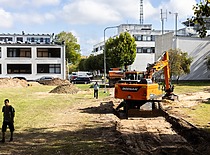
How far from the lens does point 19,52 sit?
7700 centimetres

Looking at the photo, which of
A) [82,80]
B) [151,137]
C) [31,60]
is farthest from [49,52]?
[151,137]

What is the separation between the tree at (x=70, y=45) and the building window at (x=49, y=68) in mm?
25635

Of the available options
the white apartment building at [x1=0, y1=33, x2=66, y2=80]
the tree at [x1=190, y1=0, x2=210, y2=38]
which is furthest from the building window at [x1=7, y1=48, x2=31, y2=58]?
the tree at [x1=190, y1=0, x2=210, y2=38]

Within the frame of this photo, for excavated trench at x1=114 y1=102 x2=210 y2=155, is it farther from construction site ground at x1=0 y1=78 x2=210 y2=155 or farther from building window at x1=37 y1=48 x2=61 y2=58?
building window at x1=37 y1=48 x2=61 y2=58

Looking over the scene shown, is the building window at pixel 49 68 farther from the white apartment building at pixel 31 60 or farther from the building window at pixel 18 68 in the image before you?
the building window at pixel 18 68

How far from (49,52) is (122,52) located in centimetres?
1529

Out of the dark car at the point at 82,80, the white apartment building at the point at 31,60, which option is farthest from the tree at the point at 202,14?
the white apartment building at the point at 31,60

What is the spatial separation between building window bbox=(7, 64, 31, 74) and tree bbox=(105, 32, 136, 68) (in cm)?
1641

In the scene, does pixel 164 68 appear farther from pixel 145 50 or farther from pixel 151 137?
pixel 145 50

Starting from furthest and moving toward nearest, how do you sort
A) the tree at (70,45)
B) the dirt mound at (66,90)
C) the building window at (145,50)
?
1. the tree at (70,45)
2. the building window at (145,50)
3. the dirt mound at (66,90)

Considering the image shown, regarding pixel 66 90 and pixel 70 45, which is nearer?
pixel 66 90

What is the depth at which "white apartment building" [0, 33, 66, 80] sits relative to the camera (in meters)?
76.4

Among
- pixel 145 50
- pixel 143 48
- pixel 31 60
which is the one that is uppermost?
pixel 143 48

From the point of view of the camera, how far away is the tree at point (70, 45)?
103812mm
